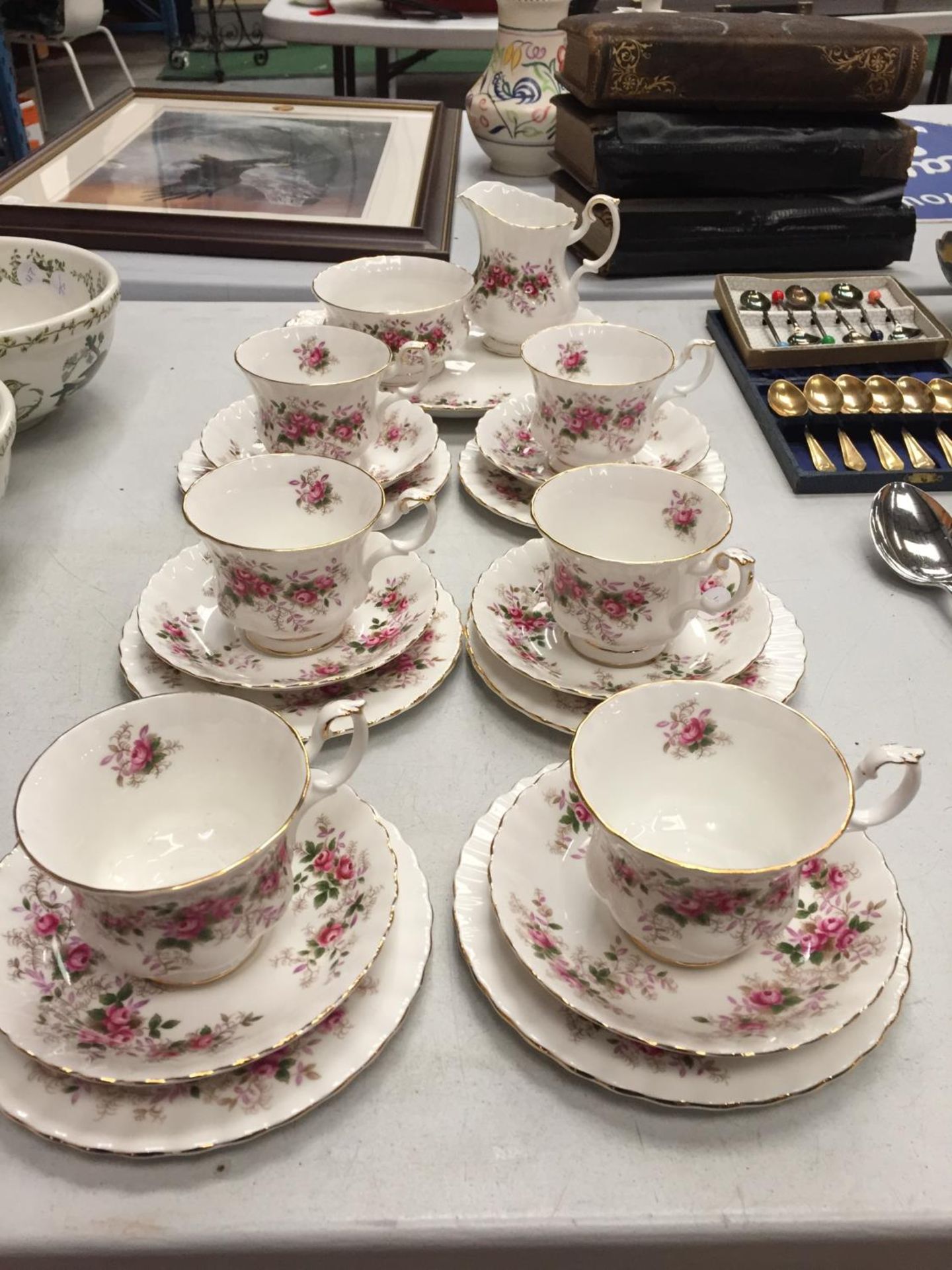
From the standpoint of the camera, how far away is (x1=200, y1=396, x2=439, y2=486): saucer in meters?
0.93

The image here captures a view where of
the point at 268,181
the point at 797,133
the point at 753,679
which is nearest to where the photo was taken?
the point at 753,679

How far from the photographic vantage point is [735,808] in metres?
0.57

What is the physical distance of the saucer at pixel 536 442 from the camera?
92 centimetres

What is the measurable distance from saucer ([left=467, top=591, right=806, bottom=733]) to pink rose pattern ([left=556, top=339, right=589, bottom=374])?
354 millimetres

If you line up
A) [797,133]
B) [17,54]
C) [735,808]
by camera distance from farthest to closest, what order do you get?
[17,54]
[797,133]
[735,808]

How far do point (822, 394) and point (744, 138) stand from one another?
1.45 ft

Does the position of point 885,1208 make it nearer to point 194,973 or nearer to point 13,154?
point 194,973

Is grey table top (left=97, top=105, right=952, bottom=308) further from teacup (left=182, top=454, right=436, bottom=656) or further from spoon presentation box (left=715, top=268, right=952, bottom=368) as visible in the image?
teacup (left=182, top=454, right=436, bottom=656)

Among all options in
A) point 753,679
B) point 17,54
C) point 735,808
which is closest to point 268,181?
point 753,679

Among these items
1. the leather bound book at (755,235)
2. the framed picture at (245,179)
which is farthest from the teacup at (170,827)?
the leather bound book at (755,235)

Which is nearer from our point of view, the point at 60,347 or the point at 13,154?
the point at 60,347

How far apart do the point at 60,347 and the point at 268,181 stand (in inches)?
27.5

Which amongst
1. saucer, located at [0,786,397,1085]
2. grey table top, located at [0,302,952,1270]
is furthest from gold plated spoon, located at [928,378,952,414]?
saucer, located at [0,786,397,1085]

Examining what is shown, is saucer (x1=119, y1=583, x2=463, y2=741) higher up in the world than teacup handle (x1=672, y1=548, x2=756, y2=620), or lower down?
lower down
